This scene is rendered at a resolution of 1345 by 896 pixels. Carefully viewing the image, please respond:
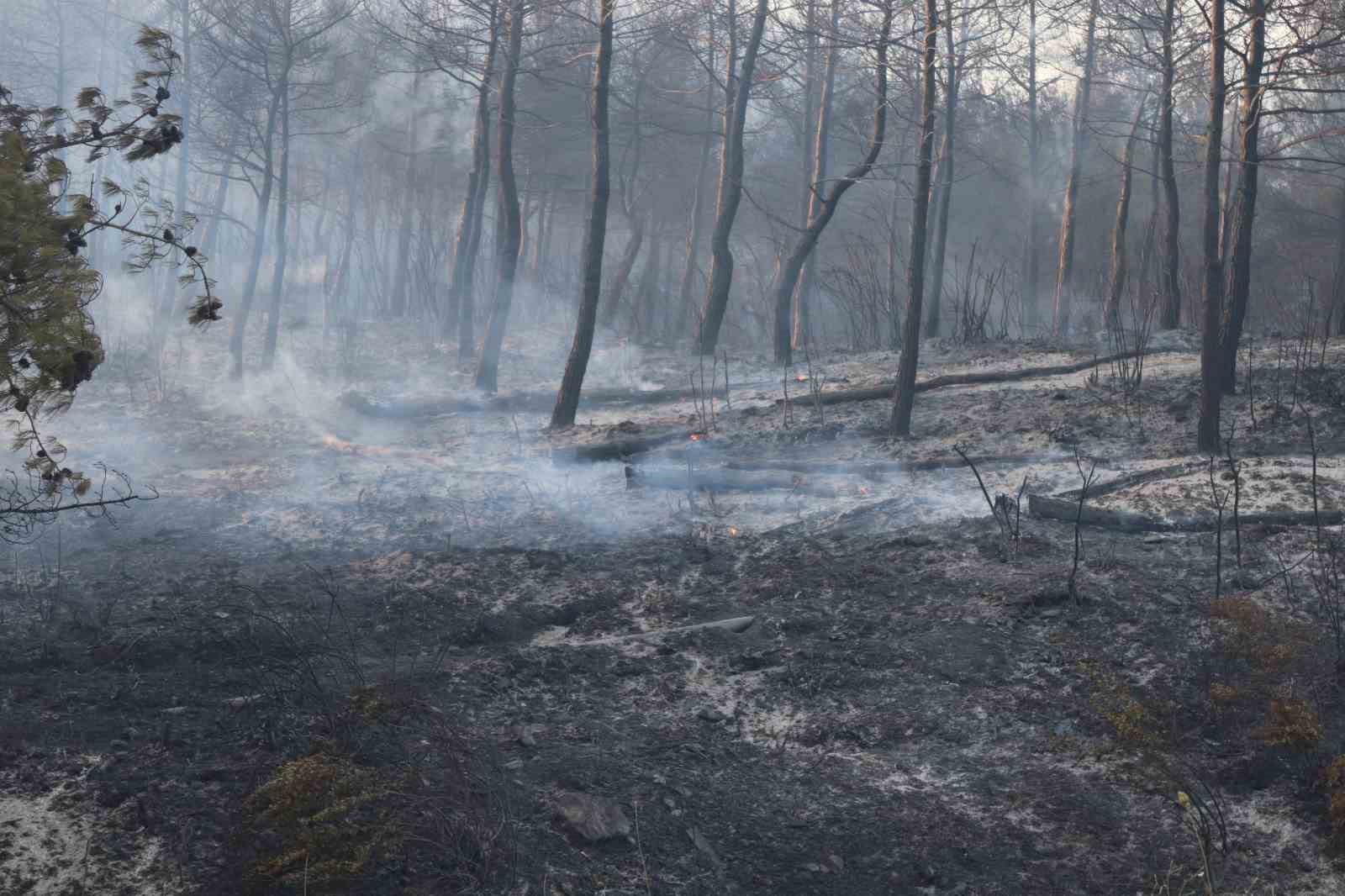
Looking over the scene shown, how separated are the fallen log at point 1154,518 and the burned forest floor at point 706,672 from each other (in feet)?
0.10

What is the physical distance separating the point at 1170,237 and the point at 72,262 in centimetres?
1618

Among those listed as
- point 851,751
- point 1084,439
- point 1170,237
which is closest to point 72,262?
point 851,751

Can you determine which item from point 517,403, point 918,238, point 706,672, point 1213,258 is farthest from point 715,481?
point 517,403

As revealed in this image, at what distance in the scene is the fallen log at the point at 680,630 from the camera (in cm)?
695

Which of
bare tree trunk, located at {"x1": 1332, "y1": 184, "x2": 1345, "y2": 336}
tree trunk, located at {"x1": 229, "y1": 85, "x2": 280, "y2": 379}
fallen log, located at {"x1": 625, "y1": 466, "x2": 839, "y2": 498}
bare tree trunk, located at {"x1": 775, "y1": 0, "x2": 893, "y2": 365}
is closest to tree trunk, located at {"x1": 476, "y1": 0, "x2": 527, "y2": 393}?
→ bare tree trunk, located at {"x1": 775, "y1": 0, "x2": 893, "y2": 365}

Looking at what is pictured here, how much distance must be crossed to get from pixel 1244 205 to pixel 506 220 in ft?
35.0

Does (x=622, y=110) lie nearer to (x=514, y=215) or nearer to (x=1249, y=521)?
(x=514, y=215)

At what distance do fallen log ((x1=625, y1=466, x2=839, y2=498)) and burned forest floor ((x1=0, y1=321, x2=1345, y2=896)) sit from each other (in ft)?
0.13

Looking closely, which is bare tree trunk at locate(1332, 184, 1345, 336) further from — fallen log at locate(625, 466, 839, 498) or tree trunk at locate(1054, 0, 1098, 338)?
fallen log at locate(625, 466, 839, 498)

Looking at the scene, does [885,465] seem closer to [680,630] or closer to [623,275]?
[680,630]

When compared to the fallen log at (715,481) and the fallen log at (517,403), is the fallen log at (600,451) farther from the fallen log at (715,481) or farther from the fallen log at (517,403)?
the fallen log at (517,403)

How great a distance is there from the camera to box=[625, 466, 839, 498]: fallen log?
10.4 m

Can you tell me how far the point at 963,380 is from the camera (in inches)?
550

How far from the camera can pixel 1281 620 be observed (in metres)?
6.57
